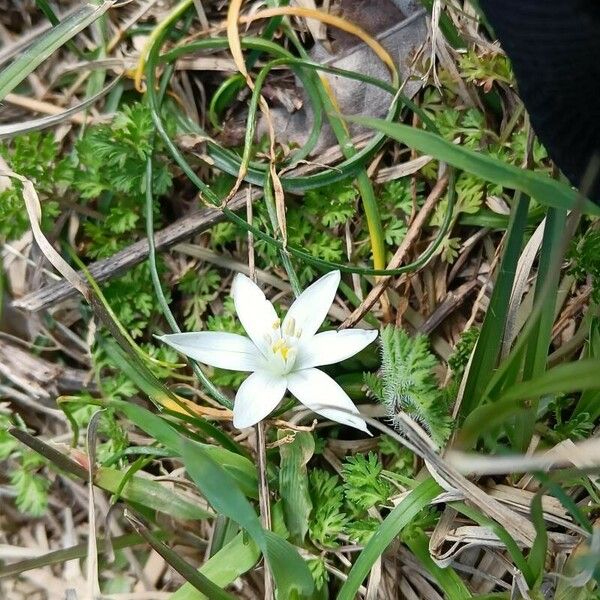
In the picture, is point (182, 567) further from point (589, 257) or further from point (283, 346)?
point (589, 257)

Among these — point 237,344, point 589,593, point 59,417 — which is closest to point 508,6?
point 237,344

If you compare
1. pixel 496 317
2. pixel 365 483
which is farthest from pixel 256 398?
pixel 496 317

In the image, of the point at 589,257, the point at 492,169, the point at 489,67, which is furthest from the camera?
the point at 489,67

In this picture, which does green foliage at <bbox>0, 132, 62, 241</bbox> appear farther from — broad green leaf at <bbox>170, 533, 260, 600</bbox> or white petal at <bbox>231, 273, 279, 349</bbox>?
broad green leaf at <bbox>170, 533, 260, 600</bbox>

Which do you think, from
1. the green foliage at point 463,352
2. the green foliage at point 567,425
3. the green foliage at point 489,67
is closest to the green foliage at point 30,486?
the green foliage at point 463,352

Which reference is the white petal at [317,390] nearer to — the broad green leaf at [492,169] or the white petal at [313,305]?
the white petal at [313,305]

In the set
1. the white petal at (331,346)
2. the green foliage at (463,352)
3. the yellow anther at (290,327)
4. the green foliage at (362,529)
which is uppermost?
the yellow anther at (290,327)

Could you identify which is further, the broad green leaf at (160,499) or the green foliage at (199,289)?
the green foliage at (199,289)

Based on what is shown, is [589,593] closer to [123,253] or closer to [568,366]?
[568,366]
